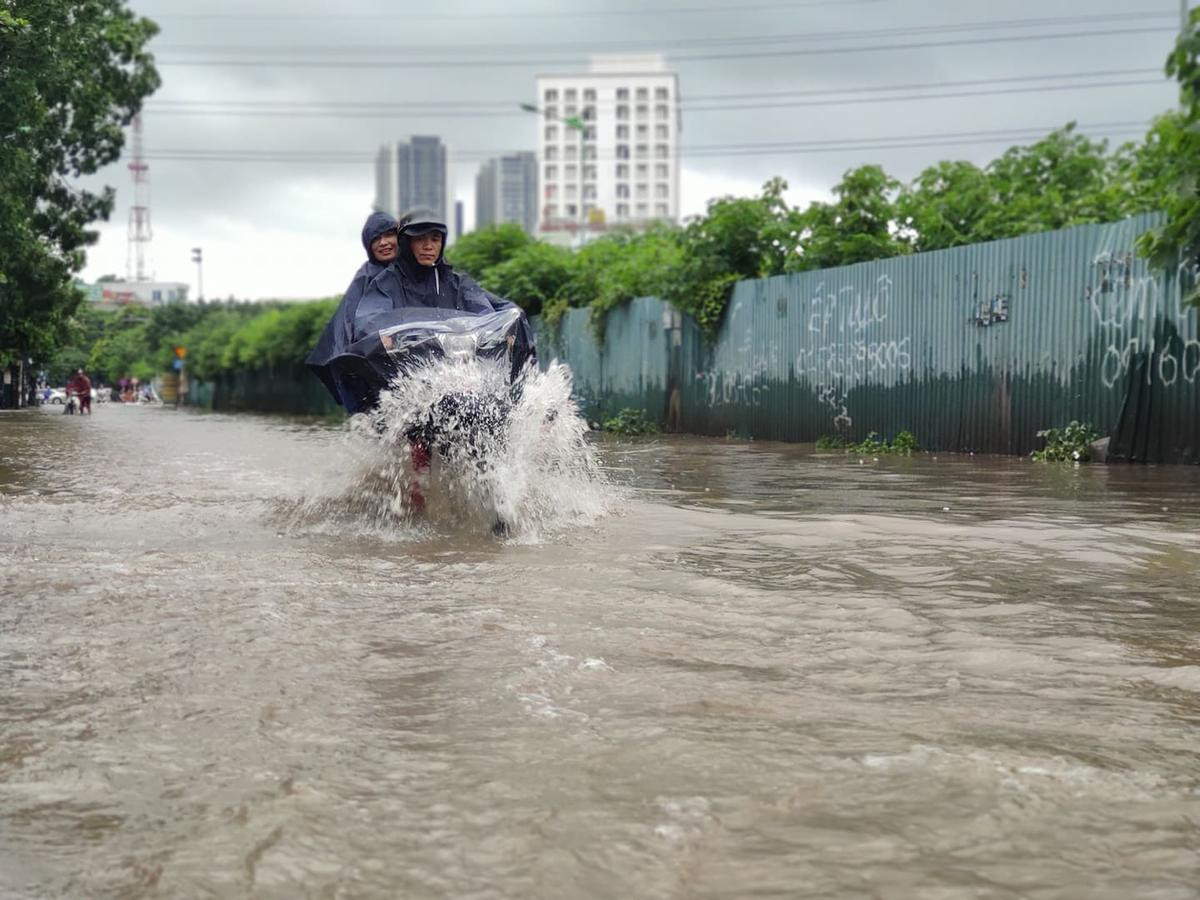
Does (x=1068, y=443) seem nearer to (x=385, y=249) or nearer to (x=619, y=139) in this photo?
(x=385, y=249)

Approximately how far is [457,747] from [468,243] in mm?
29134

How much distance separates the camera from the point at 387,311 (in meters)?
7.71

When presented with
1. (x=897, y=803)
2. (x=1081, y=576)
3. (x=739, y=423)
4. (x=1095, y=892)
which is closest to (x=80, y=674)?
(x=897, y=803)

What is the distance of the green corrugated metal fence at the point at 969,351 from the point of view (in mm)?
12086

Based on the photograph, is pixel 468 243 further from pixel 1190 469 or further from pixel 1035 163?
pixel 1190 469

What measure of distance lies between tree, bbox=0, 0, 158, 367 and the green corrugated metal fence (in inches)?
428

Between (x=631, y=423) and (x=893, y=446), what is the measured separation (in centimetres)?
783

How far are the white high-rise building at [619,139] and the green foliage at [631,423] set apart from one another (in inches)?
6450

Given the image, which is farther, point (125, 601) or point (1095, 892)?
point (125, 601)

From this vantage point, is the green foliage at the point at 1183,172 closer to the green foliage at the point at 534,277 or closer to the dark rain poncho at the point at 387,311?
the dark rain poncho at the point at 387,311

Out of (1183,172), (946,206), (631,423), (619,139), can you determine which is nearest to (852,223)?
(946,206)

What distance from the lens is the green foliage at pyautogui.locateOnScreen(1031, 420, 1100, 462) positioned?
12641 millimetres

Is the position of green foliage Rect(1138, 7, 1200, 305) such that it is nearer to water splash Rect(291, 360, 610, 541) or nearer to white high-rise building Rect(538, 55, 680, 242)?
water splash Rect(291, 360, 610, 541)

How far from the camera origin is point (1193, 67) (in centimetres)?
795
